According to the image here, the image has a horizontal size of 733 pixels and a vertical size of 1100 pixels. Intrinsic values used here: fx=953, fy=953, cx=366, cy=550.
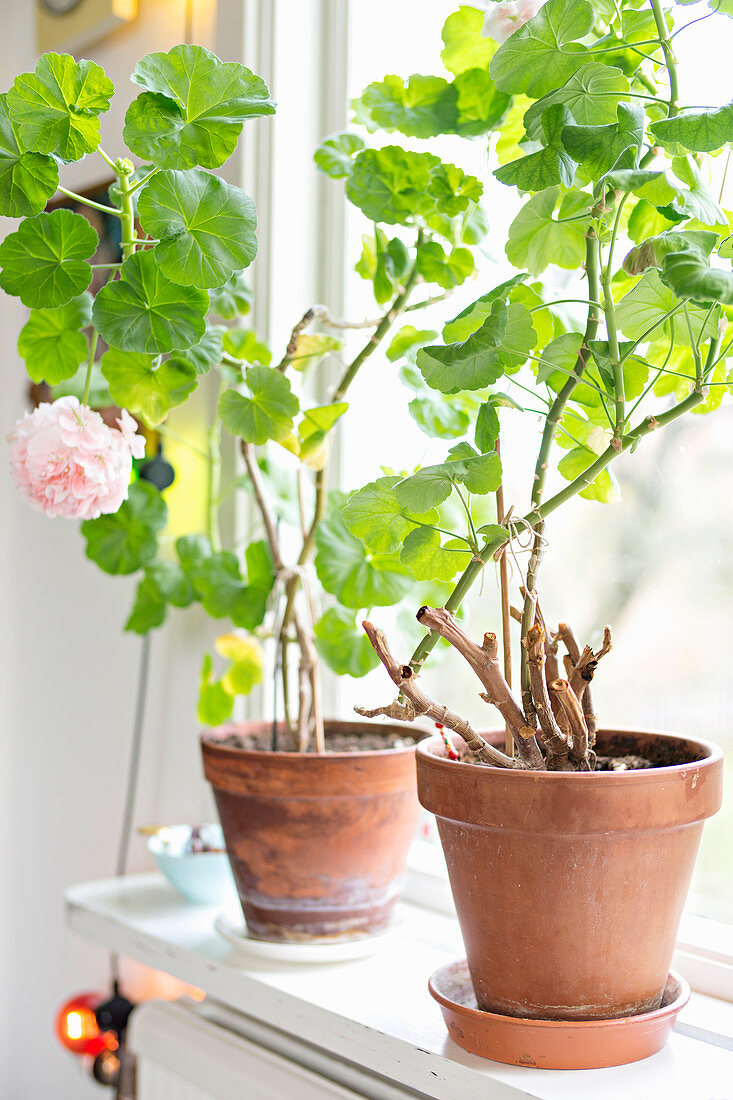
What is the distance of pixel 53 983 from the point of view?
1.73m

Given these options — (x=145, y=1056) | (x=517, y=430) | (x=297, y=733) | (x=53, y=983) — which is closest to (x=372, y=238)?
(x=517, y=430)

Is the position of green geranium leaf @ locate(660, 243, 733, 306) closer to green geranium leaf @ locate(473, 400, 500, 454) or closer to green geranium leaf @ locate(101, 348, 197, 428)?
green geranium leaf @ locate(473, 400, 500, 454)

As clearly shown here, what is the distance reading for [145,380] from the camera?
91cm

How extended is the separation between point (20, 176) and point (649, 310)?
1.64 feet

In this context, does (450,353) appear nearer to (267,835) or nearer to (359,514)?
(359,514)

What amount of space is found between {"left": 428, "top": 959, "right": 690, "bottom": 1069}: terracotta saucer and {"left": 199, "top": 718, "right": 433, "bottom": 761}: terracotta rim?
0.87 ft

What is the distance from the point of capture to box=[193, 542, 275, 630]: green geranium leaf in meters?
1.14

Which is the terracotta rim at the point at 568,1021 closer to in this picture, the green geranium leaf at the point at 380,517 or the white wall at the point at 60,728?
the green geranium leaf at the point at 380,517

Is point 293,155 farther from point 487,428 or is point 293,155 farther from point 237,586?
point 487,428

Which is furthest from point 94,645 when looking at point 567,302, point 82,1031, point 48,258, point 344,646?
point 567,302

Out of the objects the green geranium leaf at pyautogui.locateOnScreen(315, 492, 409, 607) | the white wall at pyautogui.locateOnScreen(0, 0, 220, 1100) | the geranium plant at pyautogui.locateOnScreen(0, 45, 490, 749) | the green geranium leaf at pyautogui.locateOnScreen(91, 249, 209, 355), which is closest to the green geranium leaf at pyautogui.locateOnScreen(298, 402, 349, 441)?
the geranium plant at pyautogui.locateOnScreen(0, 45, 490, 749)

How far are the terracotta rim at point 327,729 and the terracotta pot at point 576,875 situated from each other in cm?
23

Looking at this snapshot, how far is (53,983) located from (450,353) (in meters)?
1.55

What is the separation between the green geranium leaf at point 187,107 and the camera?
0.71 metres
